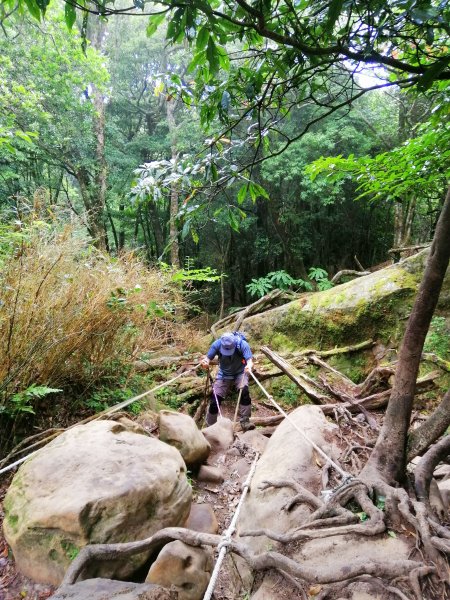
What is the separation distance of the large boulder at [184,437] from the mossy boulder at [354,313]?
3.93 meters

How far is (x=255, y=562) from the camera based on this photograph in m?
1.67

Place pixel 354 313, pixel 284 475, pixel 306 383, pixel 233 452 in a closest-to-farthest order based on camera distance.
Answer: pixel 284 475
pixel 233 452
pixel 306 383
pixel 354 313

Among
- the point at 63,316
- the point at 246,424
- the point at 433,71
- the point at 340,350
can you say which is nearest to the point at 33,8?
the point at 433,71

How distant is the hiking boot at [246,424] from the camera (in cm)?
504

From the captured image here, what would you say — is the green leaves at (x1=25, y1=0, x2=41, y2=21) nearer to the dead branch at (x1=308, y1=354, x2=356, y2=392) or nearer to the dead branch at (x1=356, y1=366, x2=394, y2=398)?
the dead branch at (x1=356, y1=366, x2=394, y2=398)

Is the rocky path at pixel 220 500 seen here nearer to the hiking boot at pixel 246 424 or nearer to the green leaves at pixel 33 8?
the hiking boot at pixel 246 424

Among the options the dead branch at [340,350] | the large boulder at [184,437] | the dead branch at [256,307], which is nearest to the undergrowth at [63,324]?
the large boulder at [184,437]

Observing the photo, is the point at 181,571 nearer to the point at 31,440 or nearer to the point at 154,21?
the point at 31,440

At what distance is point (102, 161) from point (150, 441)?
12706 mm

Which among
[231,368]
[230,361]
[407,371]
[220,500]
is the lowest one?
[220,500]

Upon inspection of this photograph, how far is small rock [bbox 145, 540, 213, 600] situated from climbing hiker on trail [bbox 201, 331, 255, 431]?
3.25 meters

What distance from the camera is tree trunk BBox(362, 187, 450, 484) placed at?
2031mm

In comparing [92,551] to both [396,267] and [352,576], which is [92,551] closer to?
[352,576]

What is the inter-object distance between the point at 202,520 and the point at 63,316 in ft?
6.91
